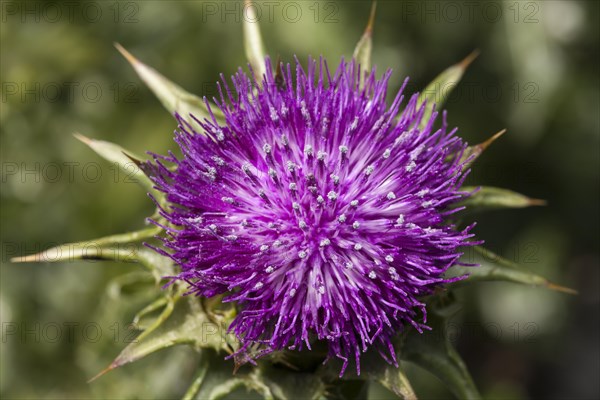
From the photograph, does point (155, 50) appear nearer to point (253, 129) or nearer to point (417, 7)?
point (417, 7)

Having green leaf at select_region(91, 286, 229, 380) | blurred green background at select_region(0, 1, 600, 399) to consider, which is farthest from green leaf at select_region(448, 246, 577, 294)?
blurred green background at select_region(0, 1, 600, 399)

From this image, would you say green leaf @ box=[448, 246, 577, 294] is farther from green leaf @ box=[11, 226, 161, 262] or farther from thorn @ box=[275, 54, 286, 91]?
green leaf @ box=[11, 226, 161, 262]

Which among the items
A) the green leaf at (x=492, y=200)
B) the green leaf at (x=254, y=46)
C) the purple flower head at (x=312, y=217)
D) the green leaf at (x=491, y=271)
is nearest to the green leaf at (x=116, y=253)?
the purple flower head at (x=312, y=217)

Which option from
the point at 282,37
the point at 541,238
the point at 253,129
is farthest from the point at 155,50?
the point at 541,238

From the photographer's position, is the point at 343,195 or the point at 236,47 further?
the point at 236,47

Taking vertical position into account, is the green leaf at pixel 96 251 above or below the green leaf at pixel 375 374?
above

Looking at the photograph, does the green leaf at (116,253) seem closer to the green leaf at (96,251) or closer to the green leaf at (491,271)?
the green leaf at (96,251)

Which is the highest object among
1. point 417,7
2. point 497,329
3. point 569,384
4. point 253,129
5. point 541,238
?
point 417,7
